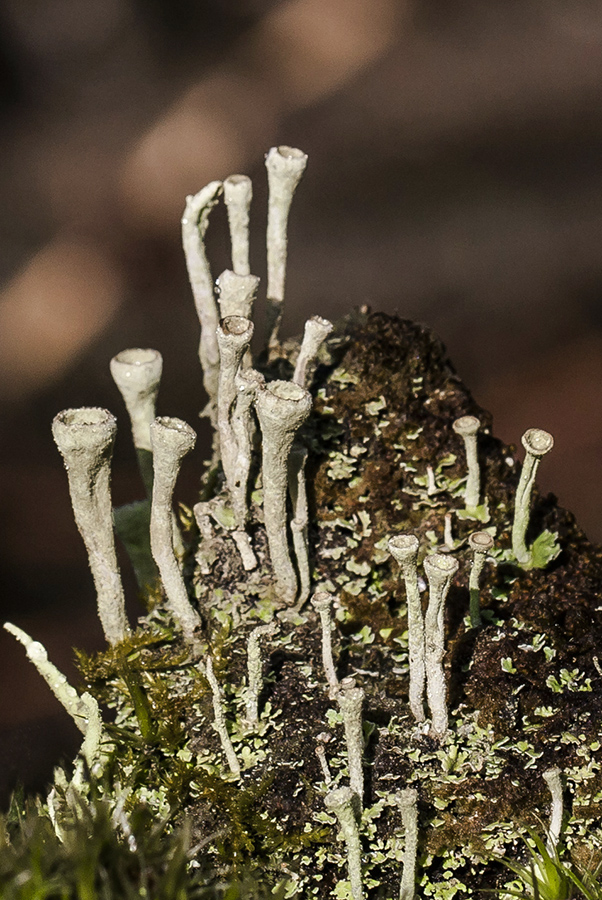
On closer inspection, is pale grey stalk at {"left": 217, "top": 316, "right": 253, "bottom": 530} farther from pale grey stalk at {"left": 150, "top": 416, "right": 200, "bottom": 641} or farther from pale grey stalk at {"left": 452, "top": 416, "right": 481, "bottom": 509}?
pale grey stalk at {"left": 452, "top": 416, "right": 481, "bottom": 509}

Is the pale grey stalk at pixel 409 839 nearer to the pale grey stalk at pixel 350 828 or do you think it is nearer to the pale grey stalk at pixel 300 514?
the pale grey stalk at pixel 350 828

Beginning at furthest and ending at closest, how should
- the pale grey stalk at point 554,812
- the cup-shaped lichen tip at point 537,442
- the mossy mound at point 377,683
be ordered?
the cup-shaped lichen tip at point 537,442 < the mossy mound at point 377,683 < the pale grey stalk at point 554,812

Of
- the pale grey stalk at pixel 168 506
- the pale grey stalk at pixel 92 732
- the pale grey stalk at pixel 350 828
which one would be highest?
the pale grey stalk at pixel 168 506

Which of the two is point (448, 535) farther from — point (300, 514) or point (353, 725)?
point (353, 725)

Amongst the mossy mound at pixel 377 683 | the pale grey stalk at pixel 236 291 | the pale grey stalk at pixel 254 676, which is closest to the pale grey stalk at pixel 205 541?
the mossy mound at pixel 377 683

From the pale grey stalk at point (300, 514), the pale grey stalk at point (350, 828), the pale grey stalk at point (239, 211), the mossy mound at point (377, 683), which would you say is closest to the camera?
the pale grey stalk at point (350, 828)

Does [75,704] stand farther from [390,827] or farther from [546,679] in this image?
[546,679]
